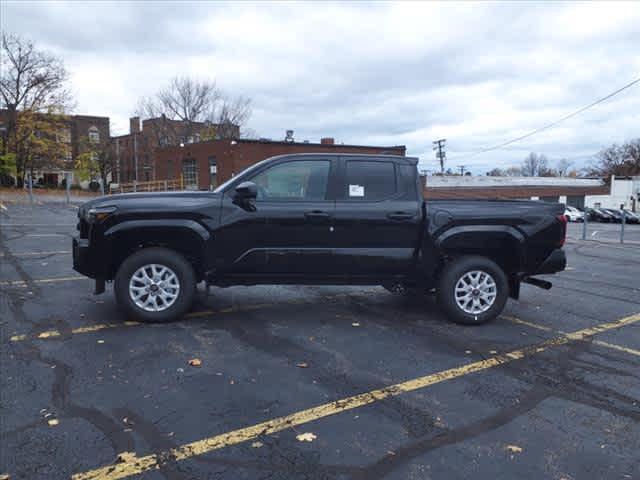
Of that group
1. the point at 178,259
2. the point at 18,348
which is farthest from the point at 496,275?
the point at 18,348

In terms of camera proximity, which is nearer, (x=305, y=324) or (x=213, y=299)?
(x=305, y=324)

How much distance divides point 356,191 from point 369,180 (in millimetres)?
214

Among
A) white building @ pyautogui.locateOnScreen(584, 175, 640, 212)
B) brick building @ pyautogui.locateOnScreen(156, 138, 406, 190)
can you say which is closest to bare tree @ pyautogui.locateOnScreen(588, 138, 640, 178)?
white building @ pyautogui.locateOnScreen(584, 175, 640, 212)

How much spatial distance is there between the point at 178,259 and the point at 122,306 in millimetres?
784

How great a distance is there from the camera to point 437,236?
220 inches

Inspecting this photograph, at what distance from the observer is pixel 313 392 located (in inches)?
147

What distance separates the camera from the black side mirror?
5.13 meters

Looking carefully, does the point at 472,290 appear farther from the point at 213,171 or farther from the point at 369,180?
the point at 213,171

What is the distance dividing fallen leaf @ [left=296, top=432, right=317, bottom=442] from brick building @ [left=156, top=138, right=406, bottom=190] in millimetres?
31932

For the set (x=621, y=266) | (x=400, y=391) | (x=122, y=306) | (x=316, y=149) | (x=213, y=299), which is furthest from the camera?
(x=316, y=149)

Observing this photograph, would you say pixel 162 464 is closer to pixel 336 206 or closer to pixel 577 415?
pixel 577 415

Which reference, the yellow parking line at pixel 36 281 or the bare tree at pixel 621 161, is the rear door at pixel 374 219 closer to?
the yellow parking line at pixel 36 281

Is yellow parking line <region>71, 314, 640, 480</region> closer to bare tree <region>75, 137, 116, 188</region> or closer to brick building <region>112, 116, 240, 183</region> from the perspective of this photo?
brick building <region>112, 116, 240, 183</region>

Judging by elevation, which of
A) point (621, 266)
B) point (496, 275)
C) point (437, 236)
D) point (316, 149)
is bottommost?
point (621, 266)
